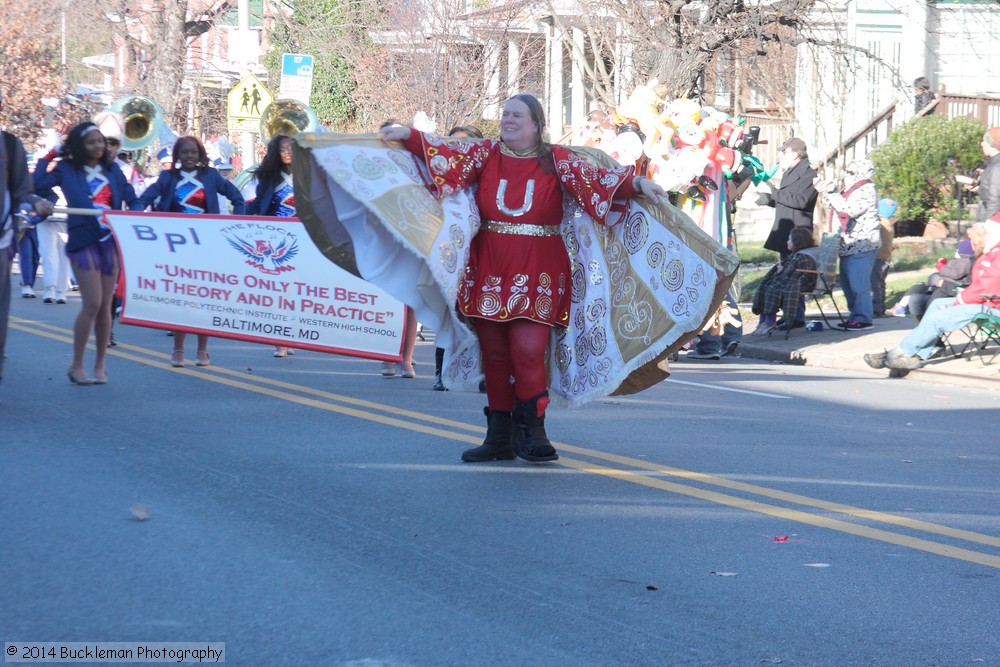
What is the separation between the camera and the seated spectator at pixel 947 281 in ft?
44.4

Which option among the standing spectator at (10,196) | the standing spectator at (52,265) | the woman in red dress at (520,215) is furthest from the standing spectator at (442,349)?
the standing spectator at (52,265)

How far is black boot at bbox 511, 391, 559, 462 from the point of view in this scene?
24.8ft

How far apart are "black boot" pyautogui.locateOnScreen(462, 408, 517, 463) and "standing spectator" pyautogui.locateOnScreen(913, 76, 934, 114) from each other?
61.9 feet

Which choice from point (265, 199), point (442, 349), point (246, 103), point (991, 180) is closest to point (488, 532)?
point (442, 349)

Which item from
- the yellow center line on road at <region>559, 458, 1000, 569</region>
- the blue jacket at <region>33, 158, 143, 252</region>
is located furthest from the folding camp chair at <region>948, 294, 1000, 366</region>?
the blue jacket at <region>33, 158, 143, 252</region>

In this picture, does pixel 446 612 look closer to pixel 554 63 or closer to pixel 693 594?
pixel 693 594

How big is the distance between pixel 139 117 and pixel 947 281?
9951 millimetres

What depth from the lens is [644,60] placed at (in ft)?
64.4

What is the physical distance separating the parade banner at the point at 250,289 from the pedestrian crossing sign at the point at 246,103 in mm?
10918

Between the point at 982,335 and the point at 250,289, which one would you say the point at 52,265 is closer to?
the point at 250,289

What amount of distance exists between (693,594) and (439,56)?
792 inches

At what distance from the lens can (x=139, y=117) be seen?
57.1ft

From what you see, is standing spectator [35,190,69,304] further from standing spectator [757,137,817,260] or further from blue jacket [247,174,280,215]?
standing spectator [757,137,817,260]
